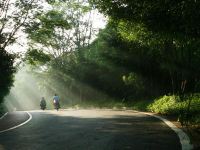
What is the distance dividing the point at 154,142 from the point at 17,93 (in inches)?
4528

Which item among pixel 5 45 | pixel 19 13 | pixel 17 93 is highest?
pixel 19 13

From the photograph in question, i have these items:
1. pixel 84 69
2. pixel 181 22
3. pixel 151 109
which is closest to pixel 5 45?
pixel 151 109

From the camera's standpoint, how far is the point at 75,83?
55406mm

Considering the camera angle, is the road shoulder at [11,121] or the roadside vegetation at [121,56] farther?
the road shoulder at [11,121]

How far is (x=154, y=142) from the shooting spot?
11609 mm

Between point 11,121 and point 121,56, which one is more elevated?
point 121,56

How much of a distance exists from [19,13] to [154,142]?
19.9 metres

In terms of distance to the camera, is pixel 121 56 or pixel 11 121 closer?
pixel 11 121

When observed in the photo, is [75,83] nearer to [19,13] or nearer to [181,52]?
[19,13]

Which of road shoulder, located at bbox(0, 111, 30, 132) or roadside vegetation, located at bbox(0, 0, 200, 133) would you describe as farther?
road shoulder, located at bbox(0, 111, 30, 132)

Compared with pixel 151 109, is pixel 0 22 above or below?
above

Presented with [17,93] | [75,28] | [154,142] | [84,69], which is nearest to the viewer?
[154,142]

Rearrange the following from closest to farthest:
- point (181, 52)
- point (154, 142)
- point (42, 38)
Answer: point (154, 142) → point (181, 52) → point (42, 38)

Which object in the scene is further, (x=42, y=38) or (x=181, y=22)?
(x=42, y=38)
